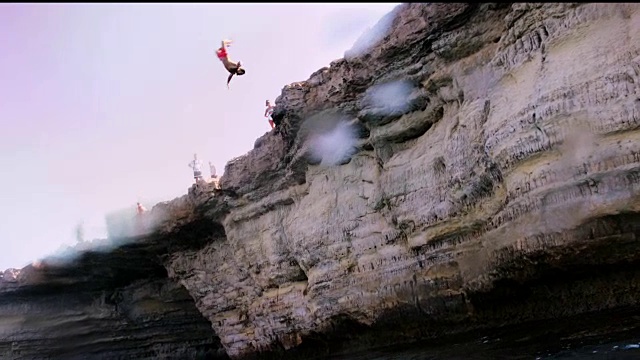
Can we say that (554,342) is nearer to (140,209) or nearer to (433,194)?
(433,194)

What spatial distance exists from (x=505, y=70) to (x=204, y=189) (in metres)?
7.18

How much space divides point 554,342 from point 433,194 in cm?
255

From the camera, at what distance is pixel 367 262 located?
8938 millimetres

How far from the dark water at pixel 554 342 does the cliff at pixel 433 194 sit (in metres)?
0.23

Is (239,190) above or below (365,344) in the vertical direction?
above

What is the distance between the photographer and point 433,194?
7855 mm

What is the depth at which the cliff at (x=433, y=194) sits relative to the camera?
5.91 m

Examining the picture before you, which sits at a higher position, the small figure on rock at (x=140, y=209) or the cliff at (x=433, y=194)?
the small figure on rock at (x=140, y=209)

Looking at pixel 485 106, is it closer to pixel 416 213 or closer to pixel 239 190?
pixel 416 213

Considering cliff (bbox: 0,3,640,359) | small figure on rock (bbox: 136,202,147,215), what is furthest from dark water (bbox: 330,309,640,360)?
small figure on rock (bbox: 136,202,147,215)

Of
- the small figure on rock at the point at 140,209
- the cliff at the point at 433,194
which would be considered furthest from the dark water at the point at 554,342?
the small figure on rock at the point at 140,209

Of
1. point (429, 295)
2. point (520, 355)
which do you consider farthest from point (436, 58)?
point (520, 355)

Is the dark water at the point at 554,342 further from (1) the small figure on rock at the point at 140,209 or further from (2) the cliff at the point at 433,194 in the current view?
(1) the small figure on rock at the point at 140,209

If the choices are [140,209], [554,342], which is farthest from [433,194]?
[140,209]
